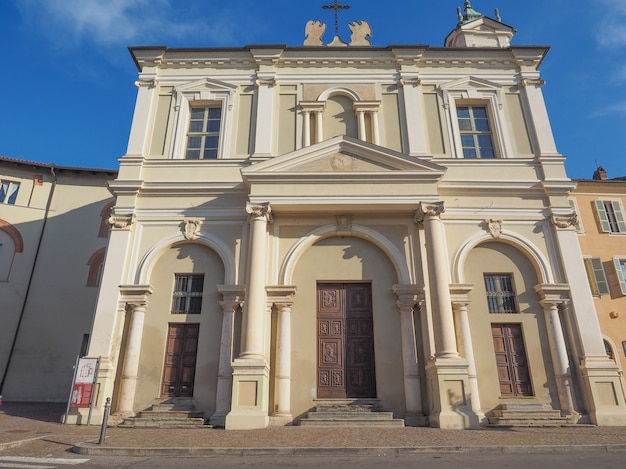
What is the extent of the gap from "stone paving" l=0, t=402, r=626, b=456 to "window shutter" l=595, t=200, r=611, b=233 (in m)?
13.4

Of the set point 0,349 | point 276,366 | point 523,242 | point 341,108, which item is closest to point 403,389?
point 276,366

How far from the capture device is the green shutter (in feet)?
59.8

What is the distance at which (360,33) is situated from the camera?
1755 centimetres

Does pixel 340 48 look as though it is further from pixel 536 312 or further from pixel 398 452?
pixel 398 452

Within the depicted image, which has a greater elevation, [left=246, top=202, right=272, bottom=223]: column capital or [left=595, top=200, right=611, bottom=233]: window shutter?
[left=595, top=200, right=611, bottom=233]: window shutter

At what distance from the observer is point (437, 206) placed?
41.8ft

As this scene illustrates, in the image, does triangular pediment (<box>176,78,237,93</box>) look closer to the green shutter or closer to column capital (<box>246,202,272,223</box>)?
column capital (<box>246,202,272,223</box>)

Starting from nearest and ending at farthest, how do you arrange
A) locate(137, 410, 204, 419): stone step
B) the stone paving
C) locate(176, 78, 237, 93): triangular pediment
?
the stone paving < locate(137, 410, 204, 419): stone step < locate(176, 78, 237, 93): triangular pediment

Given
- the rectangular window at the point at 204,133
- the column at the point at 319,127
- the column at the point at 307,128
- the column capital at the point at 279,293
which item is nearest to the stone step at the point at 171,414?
the column capital at the point at 279,293

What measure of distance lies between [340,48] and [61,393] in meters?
18.0

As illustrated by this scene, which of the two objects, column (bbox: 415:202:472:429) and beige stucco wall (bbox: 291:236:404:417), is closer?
column (bbox: 415:202:472:429)

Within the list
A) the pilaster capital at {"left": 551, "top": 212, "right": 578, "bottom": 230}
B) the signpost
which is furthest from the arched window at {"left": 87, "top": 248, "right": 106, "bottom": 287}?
the pilaster capital at {"left": 551, "top": 212, "right": 578, "bottom": 230}

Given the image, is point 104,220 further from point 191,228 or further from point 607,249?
point 607,249

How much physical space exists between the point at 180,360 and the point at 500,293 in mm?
9391
